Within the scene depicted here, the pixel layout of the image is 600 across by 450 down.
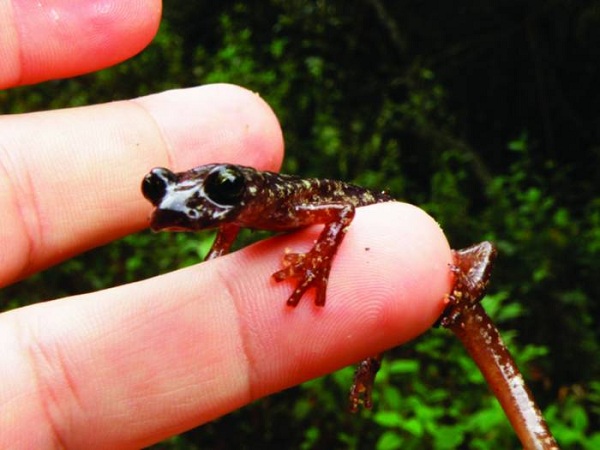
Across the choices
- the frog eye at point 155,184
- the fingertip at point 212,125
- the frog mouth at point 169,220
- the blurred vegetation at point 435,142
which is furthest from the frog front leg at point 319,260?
the blurred vegetation at point 435,142

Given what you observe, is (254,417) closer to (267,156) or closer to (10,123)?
(267,156)

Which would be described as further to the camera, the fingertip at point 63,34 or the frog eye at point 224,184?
the fingertip at point 63,34

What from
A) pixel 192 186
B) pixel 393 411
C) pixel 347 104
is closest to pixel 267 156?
pixel 192 186

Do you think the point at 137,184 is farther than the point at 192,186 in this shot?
Yes

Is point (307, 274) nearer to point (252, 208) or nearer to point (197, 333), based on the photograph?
point (252, 208)

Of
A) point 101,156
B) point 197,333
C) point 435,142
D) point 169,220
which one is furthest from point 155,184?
point 435,142

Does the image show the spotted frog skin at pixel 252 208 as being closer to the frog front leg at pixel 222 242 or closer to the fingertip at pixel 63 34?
the frog front leg at pixel 222 242
